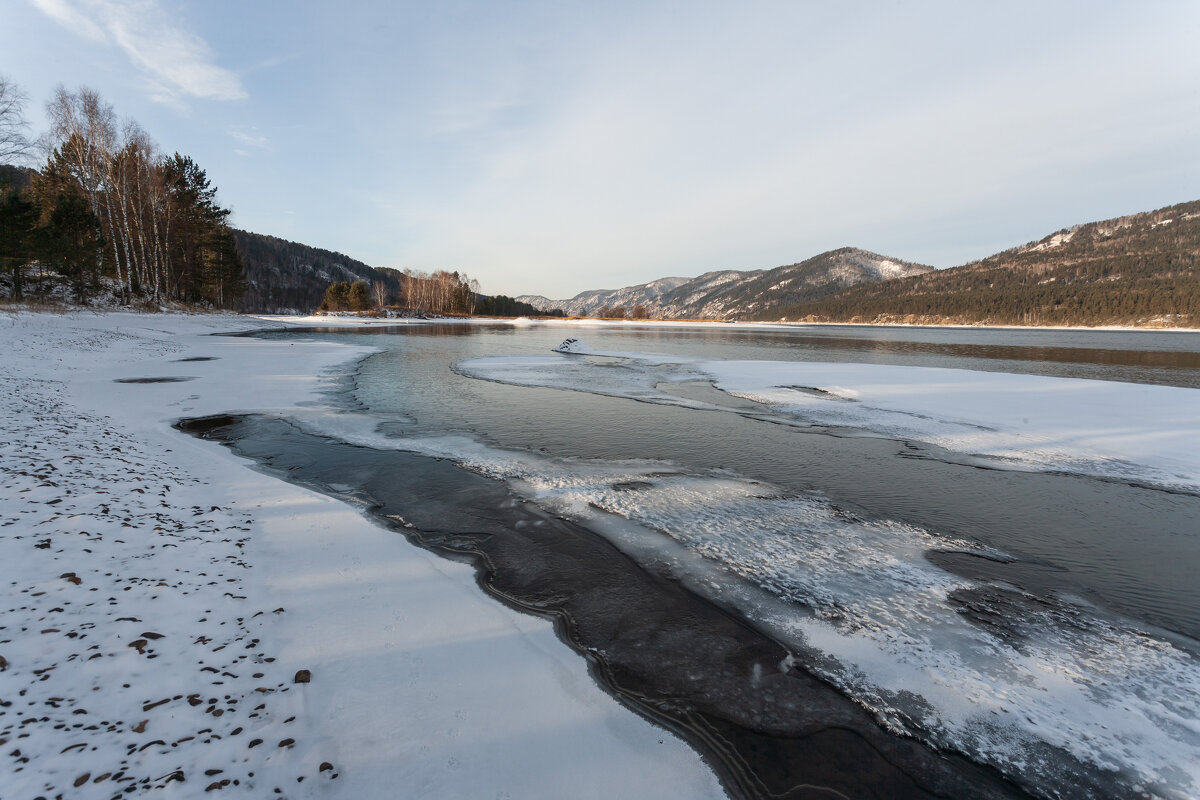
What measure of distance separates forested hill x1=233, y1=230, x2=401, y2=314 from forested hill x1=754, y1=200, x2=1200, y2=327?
180 meters

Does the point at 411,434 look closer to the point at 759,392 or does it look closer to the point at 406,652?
the point at 406,652

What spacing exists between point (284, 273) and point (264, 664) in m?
199

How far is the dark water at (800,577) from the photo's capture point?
322 cm

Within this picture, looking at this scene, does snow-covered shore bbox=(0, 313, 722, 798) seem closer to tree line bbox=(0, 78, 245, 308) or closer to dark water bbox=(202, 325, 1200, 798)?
dark water bbox=(202, 325, 1200, 798)

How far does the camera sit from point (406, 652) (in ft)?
12.5

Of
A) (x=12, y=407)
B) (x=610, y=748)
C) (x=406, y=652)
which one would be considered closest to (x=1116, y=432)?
(x=610, y=748)

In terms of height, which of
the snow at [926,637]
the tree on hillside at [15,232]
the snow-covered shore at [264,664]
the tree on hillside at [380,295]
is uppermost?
the tree on hillside at [380,295]

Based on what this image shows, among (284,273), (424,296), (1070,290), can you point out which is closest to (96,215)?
(424,296)

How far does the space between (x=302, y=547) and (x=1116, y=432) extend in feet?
58.0

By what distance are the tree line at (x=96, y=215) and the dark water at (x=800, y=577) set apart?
1189 inches

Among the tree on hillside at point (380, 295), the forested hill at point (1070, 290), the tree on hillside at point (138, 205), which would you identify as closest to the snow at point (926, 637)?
the tree on hillside at point (138, 205)

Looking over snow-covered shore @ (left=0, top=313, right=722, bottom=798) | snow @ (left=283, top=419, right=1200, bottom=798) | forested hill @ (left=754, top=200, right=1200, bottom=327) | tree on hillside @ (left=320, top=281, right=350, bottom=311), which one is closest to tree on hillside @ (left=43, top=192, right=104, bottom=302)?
snow-covered shore @ (left=0, top=313, right=722, bottom=798)

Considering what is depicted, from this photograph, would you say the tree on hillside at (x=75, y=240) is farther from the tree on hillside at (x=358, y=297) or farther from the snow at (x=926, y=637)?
the tree on hillside at (x=358, y=297)

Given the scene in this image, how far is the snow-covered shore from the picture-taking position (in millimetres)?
2650
